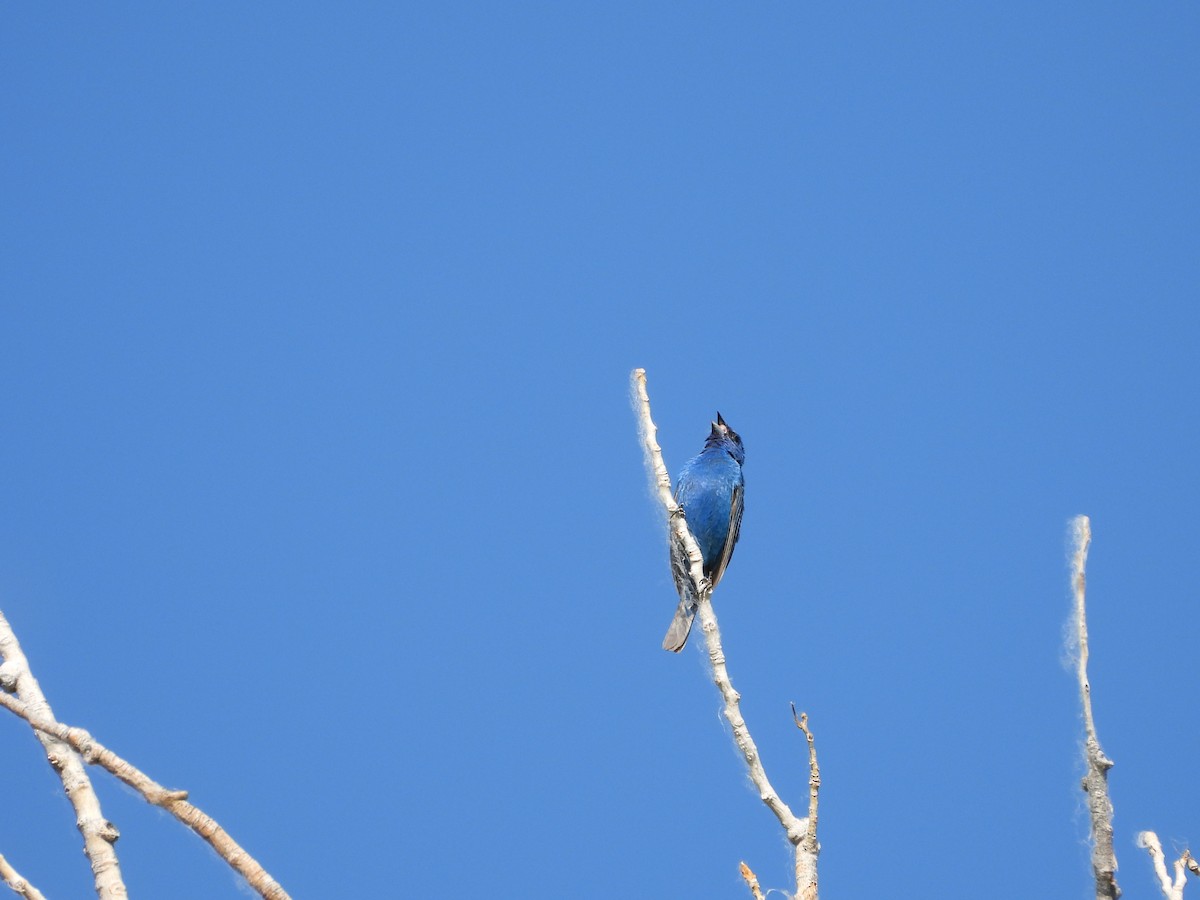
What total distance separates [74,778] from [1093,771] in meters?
1.64

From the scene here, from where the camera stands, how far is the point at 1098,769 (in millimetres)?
2061

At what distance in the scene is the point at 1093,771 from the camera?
81.4 inches

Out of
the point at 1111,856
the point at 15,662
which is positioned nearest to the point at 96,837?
the point at 15,662

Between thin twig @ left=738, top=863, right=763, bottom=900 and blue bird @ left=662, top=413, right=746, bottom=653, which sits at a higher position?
blue bird @ left=662, top=413, right=746, bottom=653

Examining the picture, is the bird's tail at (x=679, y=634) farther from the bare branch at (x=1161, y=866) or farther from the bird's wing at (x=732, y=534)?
the bare branch at (x=1161, y=866)

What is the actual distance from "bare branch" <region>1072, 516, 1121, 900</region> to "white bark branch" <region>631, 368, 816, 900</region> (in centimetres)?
56

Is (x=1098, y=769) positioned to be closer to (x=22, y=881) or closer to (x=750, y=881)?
(x=750, y=881)

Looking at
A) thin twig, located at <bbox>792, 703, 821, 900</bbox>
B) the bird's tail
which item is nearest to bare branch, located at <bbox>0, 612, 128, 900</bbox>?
thin twig, located at <bbox>792, 703, 821, 900</bbox>

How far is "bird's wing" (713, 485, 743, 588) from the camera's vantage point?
935 cm

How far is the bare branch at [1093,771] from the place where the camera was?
1.98 meters

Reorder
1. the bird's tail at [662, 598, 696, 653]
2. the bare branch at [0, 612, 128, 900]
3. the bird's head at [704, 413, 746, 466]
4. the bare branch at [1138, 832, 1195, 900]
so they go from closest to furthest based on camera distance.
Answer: the bare branch at [0, 612, 128, 900] < the bare branch at [1138, 832, 1195, 900] < the bird's tail at [662, 598, 696, 653] < the bird's head at [704, 413, 746, 466]

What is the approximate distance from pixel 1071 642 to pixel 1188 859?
1064 millimetres

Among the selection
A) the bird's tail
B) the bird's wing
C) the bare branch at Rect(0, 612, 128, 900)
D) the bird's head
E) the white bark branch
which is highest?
the bird's head

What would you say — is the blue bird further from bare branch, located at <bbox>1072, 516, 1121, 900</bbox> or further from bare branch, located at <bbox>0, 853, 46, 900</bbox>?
bare branch, located at <bbox>0, 853, 46, 900</bbox>
